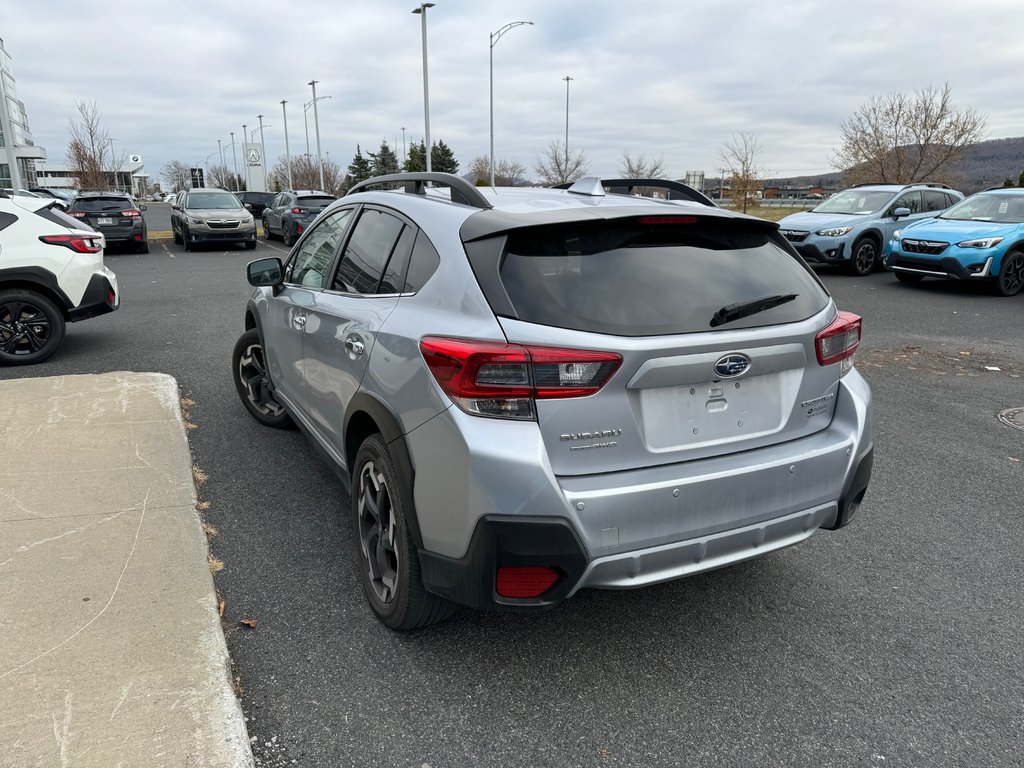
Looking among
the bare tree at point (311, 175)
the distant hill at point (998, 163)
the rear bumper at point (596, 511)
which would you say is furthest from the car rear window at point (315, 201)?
the bare tree at point (311, 175)

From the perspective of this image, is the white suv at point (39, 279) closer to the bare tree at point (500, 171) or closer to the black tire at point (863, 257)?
the black tire at point (863, 257)

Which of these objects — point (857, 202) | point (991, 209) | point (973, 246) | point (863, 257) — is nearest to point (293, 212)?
point (857, 202)

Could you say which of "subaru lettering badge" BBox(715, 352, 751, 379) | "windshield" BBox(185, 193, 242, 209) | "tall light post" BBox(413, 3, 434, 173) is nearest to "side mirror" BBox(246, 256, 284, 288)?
"subaru lettering badge" BBox(715, 352, 751, 379)

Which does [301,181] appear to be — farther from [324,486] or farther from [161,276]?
[324,486]

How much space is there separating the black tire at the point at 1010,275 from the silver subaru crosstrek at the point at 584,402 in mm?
11167

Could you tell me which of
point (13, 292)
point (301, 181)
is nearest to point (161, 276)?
point (13, 292)

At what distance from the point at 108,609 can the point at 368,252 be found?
1838 mm

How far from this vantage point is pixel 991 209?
1298 centimetres

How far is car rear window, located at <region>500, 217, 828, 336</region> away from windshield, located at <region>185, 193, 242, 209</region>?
20.1 meters

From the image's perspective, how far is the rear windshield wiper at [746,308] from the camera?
8.47ft

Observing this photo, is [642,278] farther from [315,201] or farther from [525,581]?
[315,201]

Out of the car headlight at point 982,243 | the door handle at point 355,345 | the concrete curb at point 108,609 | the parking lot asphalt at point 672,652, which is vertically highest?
the door handle at point 355,345

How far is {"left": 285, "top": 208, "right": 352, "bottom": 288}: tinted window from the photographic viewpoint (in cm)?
392

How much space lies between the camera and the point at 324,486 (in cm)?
433
